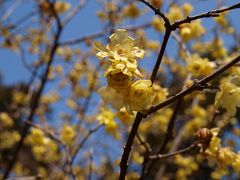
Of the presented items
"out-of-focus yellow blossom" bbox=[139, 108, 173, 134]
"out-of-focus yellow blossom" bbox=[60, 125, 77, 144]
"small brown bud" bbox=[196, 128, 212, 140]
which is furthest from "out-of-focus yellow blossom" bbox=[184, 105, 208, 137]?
"small brown bud" bbox=[196, 128, 212, 140]

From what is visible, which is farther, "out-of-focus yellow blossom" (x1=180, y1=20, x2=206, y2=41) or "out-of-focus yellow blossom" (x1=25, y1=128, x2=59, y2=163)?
"out-of-focus yellow blossom" (x1=25, y1=128, x2=59, y2=163)

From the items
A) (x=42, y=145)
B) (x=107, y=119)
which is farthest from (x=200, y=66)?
(x=42, y=145)

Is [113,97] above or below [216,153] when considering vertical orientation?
above

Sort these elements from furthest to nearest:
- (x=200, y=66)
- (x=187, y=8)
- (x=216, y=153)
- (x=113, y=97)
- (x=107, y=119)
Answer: (x=187, y=8) < (x=107, y=119) < (x=200, y=66) < (x=216, y=153) < (x=113, y=97)

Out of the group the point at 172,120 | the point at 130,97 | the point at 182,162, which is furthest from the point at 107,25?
the point at 130,97

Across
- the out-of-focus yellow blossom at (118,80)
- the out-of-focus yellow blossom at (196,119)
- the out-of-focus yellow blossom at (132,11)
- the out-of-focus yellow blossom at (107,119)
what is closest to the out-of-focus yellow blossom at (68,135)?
the out-of-focus yellow blossom at (107,119)

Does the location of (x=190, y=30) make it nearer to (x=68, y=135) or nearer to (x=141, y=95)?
(x=68, y=135)

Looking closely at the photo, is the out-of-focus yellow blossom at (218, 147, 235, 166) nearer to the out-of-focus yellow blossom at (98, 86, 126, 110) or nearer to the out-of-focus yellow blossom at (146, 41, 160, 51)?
the out-of-focus yellow blossom at (98, 86, 126, 110)

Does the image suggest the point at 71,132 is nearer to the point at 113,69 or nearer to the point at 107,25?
the point at 107,25

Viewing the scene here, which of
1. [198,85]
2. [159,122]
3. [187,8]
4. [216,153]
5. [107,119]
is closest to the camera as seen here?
[198,85]
